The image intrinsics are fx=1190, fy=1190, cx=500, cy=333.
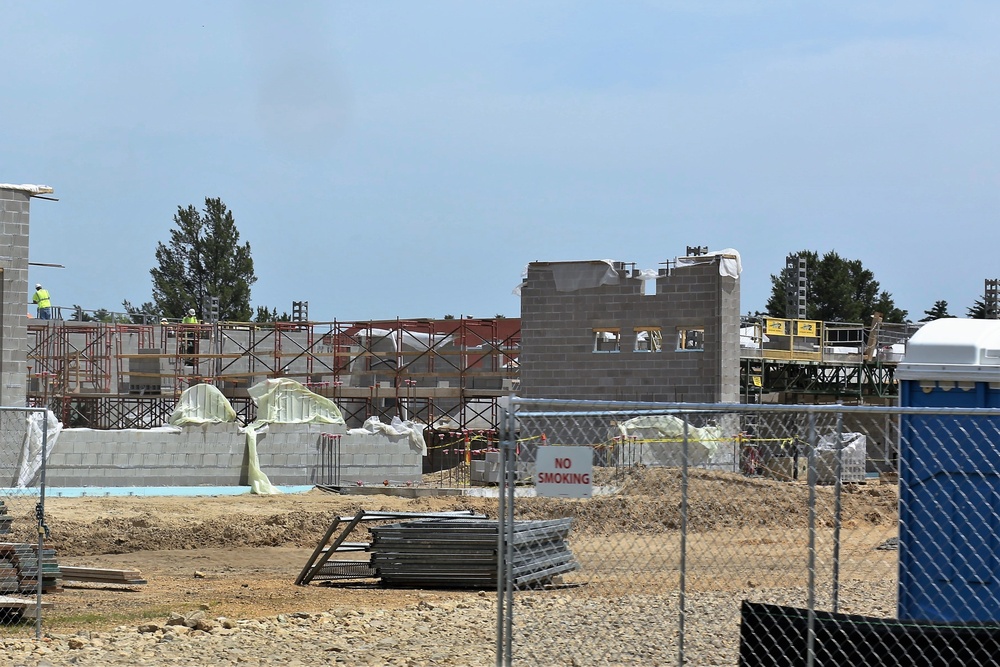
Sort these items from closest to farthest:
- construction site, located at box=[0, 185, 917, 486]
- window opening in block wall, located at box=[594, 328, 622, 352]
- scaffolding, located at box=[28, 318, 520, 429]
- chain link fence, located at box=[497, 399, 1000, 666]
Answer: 1. chain link fence, located at box=[497, 399, 1000, 666]
2. construction site, located at box=[0, 185, 917, 486]
3. window opening in block wall, located at box=[594, 328, 622, 352]
4. scaffolding, located at box=[28, 318, 520, 429]

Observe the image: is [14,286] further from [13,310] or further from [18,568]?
[18,568]

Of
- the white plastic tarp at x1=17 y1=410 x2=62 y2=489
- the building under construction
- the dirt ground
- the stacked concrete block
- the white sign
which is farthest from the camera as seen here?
the building under construction

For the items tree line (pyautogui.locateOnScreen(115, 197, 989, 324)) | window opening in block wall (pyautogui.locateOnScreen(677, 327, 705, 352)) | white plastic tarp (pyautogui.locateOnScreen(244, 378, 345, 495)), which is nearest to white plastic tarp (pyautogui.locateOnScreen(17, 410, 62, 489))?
white plastic tarp (pyautogui.locateOnScreen(244, 378, 345, 495))

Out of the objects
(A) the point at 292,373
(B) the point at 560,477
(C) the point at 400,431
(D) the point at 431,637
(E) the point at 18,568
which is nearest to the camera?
(B) the point at 560,477

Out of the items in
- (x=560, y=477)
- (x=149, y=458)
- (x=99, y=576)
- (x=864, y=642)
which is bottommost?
(x=99, y=576)

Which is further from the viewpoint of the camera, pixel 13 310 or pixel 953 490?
pixel 13 310

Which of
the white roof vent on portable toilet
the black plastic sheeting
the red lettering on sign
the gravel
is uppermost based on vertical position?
the white roof vent on portable toilet

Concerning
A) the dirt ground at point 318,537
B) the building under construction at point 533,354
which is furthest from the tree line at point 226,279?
the dirt ground at point 318,537

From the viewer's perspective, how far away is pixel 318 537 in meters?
21.8

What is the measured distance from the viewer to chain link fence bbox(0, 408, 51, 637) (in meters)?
11.1

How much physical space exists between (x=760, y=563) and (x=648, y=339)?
1780 centimetres

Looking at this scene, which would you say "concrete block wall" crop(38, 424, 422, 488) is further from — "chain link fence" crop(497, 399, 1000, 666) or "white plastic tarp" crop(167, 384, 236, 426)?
"chain link fence" crop(497, 399, 1000, 666)

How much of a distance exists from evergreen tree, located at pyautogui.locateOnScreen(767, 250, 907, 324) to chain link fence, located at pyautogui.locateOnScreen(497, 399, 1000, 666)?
2422 inches

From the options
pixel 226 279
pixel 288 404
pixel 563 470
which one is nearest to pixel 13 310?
pixel 288 404
